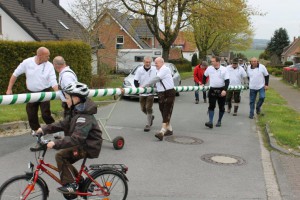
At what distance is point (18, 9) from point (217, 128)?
76.4 ft

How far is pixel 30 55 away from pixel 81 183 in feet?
39.6

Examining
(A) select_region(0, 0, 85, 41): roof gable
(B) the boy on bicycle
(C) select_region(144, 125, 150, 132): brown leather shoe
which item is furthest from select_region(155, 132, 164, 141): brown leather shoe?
(A) select_region(0, 0, 85, 41): roof gable

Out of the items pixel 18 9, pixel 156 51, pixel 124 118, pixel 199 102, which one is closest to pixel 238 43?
pixel 156 51

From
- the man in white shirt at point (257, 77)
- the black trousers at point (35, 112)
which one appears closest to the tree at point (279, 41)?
the man in white shirt at point (257, 77)

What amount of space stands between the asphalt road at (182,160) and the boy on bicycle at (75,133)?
828 mm

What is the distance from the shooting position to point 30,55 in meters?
15.6

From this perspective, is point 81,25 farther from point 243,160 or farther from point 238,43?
point 238,43

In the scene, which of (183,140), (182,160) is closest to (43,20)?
(183,140)

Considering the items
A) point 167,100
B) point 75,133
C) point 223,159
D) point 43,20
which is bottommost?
point 223,159

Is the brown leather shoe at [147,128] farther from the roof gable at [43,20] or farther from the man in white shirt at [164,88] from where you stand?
the roof gable at [43,20]

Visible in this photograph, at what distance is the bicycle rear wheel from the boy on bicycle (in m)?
0.20

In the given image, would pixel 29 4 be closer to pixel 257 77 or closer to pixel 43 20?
pixel 43 20

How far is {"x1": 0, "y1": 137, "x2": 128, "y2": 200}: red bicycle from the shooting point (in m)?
4.20

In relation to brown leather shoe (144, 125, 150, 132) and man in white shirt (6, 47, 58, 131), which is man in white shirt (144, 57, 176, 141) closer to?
brown leather shoe (144, 125, 150, 132)
